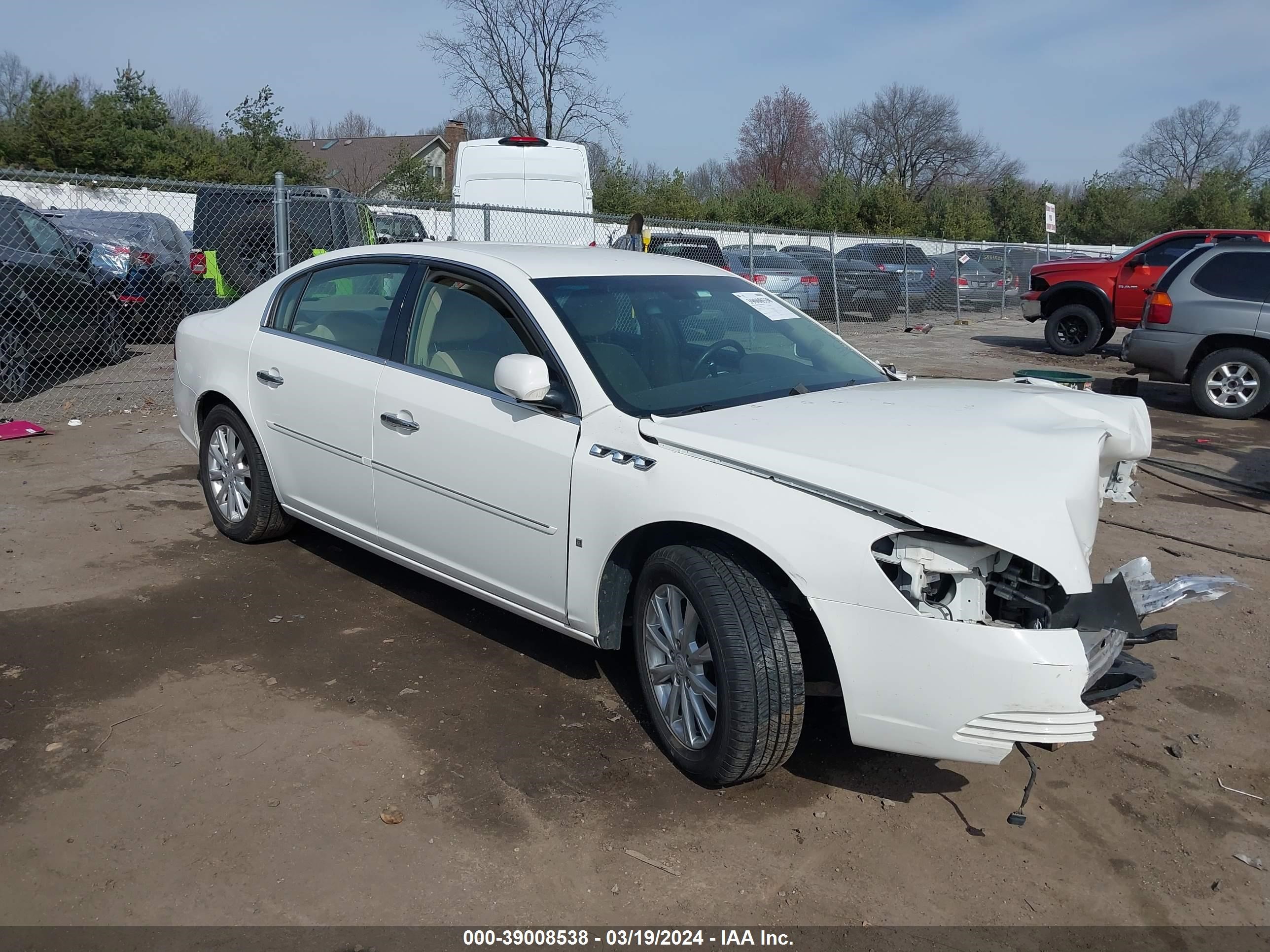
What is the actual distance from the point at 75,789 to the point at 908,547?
270 cm

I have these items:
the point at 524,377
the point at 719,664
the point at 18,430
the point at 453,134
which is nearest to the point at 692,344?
the point at 524,377

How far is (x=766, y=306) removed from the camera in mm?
4648

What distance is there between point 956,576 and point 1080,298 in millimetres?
14528

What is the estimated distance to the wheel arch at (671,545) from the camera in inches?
127

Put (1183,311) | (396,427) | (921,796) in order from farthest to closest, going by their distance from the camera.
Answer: (1183,311) → (396,427) → (921,796)

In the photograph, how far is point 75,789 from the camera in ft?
10.7

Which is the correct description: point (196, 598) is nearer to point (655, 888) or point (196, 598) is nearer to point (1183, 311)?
point (655, 888)

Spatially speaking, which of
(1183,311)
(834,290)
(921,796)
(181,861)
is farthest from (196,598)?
(834,290)

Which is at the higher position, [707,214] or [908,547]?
[707,214]

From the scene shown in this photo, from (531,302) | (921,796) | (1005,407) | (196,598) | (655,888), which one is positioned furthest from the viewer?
(196,598)

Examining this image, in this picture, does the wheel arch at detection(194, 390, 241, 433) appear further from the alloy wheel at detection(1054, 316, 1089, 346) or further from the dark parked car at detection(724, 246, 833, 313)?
the alloy wheel at detection(1054, 316, 1089, 346)

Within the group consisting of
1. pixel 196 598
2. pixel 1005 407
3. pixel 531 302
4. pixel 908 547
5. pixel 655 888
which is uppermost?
pixel 531 302

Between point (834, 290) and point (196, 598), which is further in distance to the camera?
point (834, 290)

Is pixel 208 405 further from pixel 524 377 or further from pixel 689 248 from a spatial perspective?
pixel 689 248
